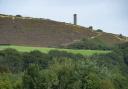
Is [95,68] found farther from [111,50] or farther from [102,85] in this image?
[111,50]

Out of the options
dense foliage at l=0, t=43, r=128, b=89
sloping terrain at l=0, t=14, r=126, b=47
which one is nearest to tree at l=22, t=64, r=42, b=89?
dense foliage at l=0, t=43, r=128, b=89

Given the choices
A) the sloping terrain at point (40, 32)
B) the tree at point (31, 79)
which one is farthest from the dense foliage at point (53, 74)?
the sloping terrain at point (40, 32)

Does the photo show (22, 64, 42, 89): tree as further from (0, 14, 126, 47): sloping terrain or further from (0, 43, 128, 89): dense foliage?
(0, 14, 126, 47): sloping terrain

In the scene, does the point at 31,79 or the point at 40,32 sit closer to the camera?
the point at 31,79

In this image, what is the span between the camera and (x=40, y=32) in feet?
419

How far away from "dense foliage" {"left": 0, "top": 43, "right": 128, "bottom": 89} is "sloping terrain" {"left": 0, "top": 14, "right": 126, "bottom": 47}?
623 inches

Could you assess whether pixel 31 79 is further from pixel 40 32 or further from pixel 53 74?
pixel 40 32

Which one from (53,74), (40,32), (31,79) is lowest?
(31,79)

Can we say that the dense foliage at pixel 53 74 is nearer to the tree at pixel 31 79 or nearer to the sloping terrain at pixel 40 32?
the tree at pixel 31 79

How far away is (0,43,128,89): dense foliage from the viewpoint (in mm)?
73562

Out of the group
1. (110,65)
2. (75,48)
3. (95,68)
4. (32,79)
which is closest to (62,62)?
(95,68)

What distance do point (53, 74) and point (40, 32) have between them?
53.4 m

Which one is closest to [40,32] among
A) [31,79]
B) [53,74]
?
[53,74]

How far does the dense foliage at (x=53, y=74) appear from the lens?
7356cm
